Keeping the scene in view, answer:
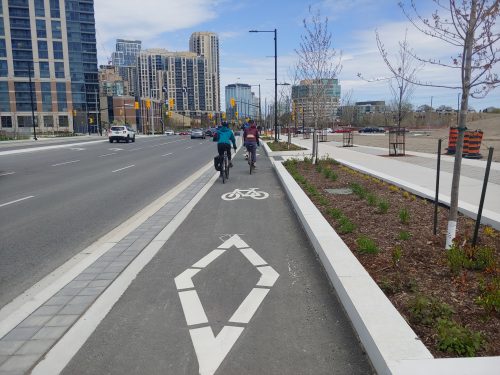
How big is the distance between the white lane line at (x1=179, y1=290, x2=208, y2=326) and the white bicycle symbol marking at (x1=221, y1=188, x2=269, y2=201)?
5.70 meters

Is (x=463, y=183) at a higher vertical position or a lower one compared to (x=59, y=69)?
lower

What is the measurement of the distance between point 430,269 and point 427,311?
1232 millimetres

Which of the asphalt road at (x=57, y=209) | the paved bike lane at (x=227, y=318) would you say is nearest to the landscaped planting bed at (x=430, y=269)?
the paved bike lane at (x=227, y=318)

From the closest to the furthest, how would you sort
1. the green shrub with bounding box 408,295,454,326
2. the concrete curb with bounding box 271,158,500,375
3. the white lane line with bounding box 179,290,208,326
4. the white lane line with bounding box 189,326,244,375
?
1. the concrete curb with bounding box 271,158,500,375
2. the white lane line with bounding box 189,326,244,375
3. the green shrub with bounding box 408,295,454,326
4. the white lane line with bounding box 179,290,208,326

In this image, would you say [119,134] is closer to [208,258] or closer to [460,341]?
[208,258]

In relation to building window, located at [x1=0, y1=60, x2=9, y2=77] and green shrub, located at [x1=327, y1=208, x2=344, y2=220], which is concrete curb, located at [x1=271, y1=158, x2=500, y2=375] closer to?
green shrub, located at [x1=327, y1=208, x2=344, y2=220]

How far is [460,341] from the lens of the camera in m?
2.95

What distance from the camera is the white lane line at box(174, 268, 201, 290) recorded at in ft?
15.0

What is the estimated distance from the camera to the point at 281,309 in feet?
13.1

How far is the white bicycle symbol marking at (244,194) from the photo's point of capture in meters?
10.2

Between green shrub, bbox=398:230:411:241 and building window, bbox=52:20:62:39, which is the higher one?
building window, bbox=52:20:62:39

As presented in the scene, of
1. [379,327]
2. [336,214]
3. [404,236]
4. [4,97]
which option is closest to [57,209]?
[336,214]

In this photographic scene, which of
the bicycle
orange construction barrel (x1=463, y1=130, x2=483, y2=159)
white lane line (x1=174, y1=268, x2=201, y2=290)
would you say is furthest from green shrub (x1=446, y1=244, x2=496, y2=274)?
orange construction barrel (x1=463, y1=130, x2=483, y2=159)

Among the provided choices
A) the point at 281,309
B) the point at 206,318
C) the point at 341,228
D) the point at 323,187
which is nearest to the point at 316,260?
the point at 341,228
